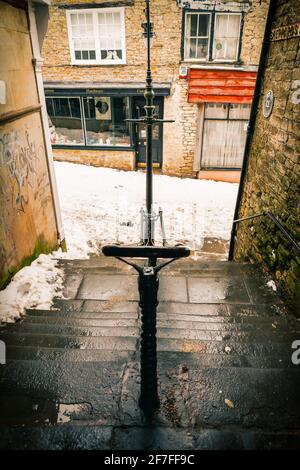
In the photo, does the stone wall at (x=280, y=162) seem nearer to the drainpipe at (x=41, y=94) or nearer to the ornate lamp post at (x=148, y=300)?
the ornate lamp post at (x=148, y=300)

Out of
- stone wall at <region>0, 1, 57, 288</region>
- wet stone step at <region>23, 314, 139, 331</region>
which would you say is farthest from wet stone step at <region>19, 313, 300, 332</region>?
stone wall at <region>0, 1, 57, 288</region>

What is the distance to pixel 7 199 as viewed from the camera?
14.2 feet

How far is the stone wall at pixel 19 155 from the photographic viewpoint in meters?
4.20

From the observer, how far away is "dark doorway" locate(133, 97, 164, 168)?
11.9 meters

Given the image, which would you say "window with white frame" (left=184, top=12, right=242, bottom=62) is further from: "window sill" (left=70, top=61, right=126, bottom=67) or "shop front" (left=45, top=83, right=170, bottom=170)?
"window sill" (left=70, top=61, right=126, bottom=67)

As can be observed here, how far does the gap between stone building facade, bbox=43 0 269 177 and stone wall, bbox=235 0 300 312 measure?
213 inches

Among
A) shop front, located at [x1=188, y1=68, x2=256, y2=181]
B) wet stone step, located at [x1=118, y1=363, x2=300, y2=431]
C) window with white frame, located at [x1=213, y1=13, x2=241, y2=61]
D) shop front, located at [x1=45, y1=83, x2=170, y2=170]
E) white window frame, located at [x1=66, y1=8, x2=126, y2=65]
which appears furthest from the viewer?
shop front, located at [x1=45, y1=83, x2=170, y2=170]

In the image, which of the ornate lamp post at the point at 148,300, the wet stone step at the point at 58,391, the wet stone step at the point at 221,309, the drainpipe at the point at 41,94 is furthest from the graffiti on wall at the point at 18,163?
the ornate lamp post at the point at 148,300

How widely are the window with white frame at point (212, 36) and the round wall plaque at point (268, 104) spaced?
6.88 m

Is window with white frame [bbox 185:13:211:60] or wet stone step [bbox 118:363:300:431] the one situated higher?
window with white frame [bbox 185:13:211:60]

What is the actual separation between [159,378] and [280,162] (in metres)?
→ 3.45

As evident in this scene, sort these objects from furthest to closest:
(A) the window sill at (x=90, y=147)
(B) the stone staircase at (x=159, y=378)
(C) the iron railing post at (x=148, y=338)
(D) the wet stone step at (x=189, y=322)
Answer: (A) the window sill at (x=90, y=147), (D) the wet stone step at (x=189, y=322), (B) the stone staircase at (x=159, y=378), (C) the iron railing post at (x=148, y=338)

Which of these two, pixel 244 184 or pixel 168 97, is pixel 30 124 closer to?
pixel 244 184

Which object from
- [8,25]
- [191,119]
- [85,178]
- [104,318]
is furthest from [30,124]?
[191,119]
